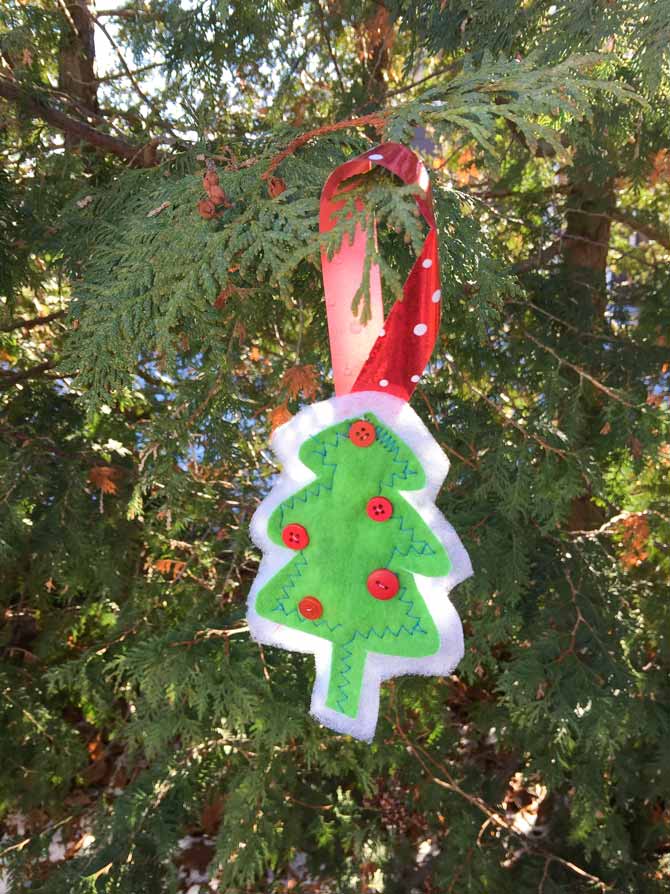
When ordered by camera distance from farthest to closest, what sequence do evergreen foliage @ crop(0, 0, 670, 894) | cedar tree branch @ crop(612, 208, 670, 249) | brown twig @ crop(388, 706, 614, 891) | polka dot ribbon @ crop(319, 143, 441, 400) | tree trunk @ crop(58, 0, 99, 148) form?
cedar tree branch @ crop(612, 208, 670, 249)
brown twig @ crop(388, 706, 614, 891)
tree trunk @ crop(58, 0, 99, 148)
evergreen foliage @ crop(0, 0, 670, 894)
polka dot ribbon @ crop(319, 143, 441, 400)

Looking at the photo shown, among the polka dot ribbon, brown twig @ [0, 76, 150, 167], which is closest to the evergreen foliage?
brown twig @ [0, 76, 150, 167]

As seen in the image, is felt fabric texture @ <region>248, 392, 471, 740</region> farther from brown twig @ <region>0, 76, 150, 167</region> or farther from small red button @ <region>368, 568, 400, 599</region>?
brown twig @ <region>0, 76, 150, 167</region>

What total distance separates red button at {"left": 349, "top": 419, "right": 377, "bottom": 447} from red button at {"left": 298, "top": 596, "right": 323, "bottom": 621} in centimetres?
17

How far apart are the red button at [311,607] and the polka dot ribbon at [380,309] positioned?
0.22 m

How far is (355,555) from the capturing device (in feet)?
2.55

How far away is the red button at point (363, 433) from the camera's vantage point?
0.76 metres

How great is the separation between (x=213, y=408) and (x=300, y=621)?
1.96 feet

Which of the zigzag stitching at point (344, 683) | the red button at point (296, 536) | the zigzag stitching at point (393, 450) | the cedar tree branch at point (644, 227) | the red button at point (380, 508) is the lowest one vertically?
the zigzag stitching at point (344, 683)

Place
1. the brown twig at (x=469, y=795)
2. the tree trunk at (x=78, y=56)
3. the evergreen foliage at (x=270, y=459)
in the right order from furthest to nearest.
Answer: the brown twig at (x=469, y=795) → the tree trunk at (x=78, y=56) → the evergreen foliage at (x=270, y=459)

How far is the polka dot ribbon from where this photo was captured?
Answer: 2.44ft

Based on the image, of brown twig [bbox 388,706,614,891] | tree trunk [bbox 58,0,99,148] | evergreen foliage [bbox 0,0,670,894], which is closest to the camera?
evergreen foliage [bbox 0,0,670,894]

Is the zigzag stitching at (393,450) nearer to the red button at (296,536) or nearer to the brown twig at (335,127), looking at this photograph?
the red button at (296,536)

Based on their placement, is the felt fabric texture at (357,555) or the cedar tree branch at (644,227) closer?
the felt fabric texture at (357,555)

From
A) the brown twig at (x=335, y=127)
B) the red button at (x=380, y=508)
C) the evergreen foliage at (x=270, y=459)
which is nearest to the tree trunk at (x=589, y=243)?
the evergreen foliage at (x=270, y=459)
